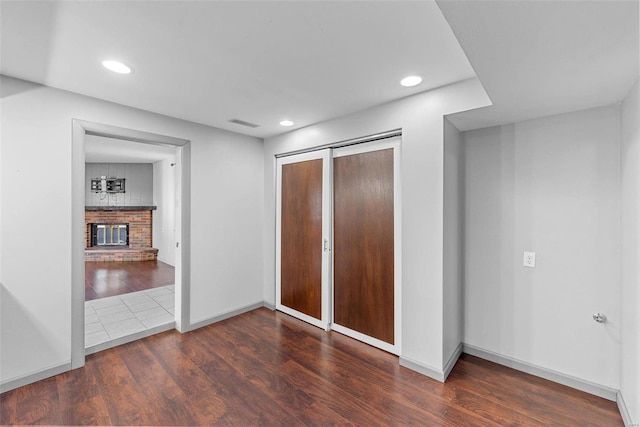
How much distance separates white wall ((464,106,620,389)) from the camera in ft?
6.95

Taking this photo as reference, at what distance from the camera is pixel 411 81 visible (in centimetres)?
222

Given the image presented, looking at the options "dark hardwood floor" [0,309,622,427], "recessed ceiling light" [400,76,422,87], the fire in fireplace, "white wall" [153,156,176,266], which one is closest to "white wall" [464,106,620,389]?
"dark hardwood floor" [0,309,622,427]

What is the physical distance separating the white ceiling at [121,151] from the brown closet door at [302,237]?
2.35 m

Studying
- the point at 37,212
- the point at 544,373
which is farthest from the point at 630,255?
the point at 37,212

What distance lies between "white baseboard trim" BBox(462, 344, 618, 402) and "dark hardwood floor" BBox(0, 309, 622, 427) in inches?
2.2

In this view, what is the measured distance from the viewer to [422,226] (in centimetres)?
244

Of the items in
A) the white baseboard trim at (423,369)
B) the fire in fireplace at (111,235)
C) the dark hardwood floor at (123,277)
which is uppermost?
the fire in fireplace at (111,235)

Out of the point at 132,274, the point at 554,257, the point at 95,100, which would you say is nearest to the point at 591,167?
the point at 554,257

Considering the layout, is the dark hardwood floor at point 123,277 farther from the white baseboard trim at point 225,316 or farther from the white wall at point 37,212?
the white wall at point 37,212

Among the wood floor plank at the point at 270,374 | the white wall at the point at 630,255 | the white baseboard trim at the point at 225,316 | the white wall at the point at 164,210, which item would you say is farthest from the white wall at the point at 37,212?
the white wall at the point at 164,210

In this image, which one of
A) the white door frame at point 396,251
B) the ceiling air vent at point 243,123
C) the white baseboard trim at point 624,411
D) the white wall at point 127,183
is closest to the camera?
the white baseboard trim at point 624,411

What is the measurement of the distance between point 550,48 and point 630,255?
4.54 feet

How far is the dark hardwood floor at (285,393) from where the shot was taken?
1913mm

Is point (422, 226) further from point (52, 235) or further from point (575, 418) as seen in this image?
point (52, 235)
